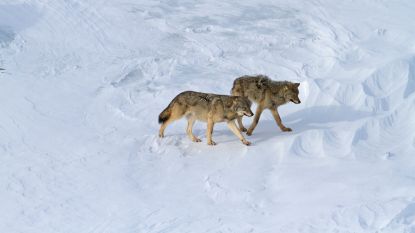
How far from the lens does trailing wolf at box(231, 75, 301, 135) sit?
12.8 m

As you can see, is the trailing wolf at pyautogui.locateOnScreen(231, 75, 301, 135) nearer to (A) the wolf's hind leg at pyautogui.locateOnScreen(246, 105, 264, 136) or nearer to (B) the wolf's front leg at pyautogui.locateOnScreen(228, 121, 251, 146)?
(A) the wolf's hind leg at pyautogui.locateOnScreen(246, 105, 264, 136)

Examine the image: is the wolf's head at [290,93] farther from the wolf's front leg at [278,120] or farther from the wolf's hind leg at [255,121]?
the wolf's hind leg at [255,121]

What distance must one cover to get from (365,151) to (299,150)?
52.7 inches

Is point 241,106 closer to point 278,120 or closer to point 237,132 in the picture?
point 237,132

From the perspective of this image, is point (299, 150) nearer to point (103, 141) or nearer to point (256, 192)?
point (256, 192)

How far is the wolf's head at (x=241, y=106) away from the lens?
1188 cm

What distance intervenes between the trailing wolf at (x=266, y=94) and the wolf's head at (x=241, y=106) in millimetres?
808

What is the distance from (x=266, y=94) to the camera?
12.8 metres

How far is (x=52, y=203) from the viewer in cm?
1012

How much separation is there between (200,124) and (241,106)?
72.2 inches

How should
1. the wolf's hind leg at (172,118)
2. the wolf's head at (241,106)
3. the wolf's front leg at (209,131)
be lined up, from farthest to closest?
the wolf's hind leg at (172,118) < the wolf's front leg at (209,131) < the wolf's head at (241,106)

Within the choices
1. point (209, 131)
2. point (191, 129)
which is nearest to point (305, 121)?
point (209, 131)

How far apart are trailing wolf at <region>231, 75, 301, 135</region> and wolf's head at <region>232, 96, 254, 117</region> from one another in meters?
0.81

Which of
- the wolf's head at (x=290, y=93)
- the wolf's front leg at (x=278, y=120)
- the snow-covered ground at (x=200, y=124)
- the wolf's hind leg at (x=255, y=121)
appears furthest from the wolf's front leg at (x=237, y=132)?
the wolf's head at (x=290, y=93)
